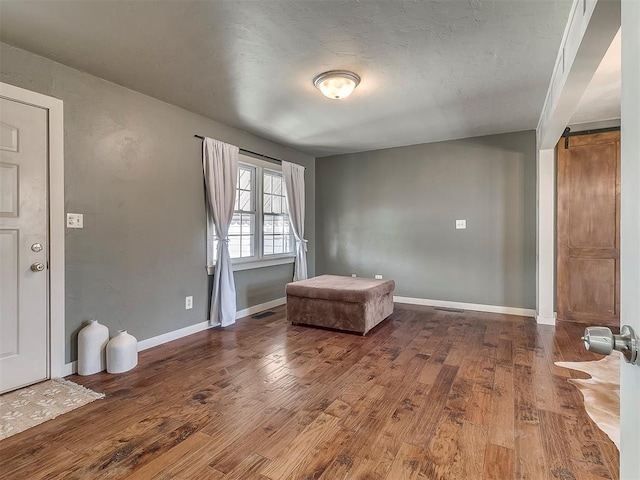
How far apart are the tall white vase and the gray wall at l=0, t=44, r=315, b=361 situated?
11 cm

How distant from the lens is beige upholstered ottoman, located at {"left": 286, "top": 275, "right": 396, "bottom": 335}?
11.2 feet

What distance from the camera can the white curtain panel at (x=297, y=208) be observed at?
493 centimetres

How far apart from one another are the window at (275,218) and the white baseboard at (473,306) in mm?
1960

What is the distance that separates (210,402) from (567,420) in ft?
7.02

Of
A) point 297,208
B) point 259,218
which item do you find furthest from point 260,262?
point 297,208

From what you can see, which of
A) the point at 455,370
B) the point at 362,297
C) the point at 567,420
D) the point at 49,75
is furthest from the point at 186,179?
the point at 567,420

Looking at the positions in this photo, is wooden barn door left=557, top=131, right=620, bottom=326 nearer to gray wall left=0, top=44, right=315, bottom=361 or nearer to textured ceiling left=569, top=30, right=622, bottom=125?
textured ceiling left=569, top=30, right=622, bottom=125

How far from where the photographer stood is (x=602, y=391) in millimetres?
2193

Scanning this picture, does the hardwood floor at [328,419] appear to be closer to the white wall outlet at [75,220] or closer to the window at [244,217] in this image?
the white wall outlet at [75,220]

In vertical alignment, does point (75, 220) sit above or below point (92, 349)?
above

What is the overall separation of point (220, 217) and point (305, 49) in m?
2.05

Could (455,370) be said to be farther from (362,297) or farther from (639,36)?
(639,36)

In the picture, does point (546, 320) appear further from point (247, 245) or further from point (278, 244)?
point (247, 245)

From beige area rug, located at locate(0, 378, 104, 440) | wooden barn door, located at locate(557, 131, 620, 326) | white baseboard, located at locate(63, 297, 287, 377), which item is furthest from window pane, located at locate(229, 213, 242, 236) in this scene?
wooden barn door, located at locate(557, 131, 620, 326)
